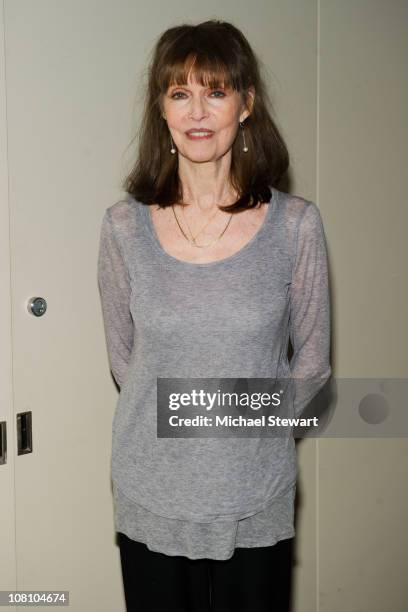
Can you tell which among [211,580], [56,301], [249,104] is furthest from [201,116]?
[211,580]

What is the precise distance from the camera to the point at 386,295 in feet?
8.07

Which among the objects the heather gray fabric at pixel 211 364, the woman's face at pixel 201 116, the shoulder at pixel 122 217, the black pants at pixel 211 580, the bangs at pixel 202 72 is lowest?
the black pants at pixel 211 580

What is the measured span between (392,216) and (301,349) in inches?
35.3

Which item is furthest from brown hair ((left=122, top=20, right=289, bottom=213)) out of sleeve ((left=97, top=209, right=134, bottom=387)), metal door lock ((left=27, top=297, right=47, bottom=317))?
metal door lock ((left=27, top=297, right=47, bottom=317))

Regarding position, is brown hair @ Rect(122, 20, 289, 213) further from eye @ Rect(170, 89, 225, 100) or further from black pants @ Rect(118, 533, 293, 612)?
black pants @ Rect(118, 533, 293, 612)

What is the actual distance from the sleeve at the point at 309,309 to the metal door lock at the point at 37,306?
543mm

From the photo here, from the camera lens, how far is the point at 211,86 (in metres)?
1.52

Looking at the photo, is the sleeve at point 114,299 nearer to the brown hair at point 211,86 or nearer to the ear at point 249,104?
the brown hair at point 211,86

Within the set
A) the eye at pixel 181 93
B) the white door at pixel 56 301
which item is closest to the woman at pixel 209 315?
the eye at pixel 181 93

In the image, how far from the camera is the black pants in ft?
5.07

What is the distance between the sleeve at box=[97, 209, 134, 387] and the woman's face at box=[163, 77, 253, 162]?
0.24m

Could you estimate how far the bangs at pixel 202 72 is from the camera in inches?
59.7

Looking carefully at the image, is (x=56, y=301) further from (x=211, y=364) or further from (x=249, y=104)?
(x=249, y=104)

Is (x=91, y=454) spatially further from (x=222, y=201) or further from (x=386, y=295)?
(x=386, y=295)
